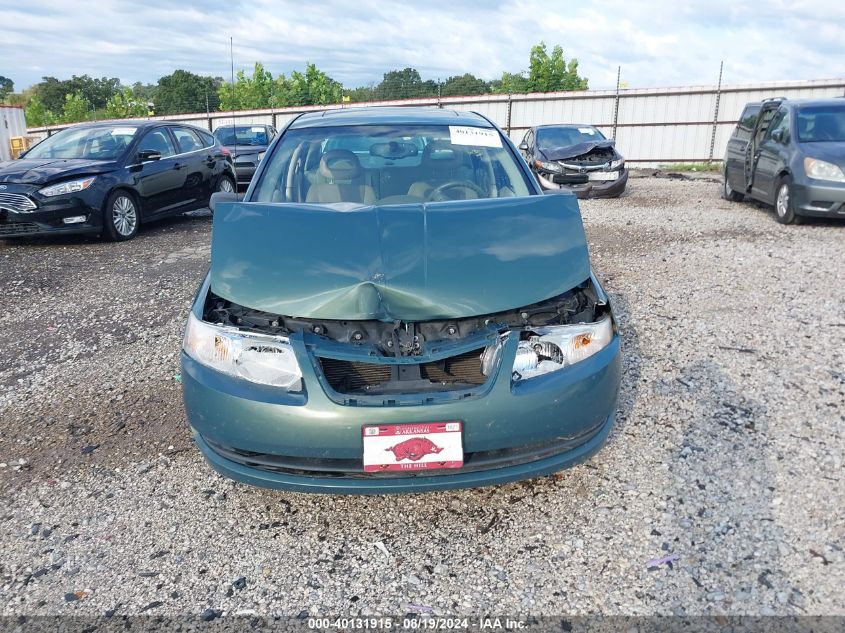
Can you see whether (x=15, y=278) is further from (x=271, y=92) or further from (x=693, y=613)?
(x=271, y=92)

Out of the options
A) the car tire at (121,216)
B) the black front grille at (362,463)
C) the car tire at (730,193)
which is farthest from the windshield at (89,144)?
the car tire at (730,193)

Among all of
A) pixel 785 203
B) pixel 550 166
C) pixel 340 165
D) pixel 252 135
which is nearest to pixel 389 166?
pixel 340 165

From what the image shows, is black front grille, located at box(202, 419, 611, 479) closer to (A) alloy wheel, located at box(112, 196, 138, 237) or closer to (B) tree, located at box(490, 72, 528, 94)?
(A) alloy wheel, located at box(112, 196, 138, 237)

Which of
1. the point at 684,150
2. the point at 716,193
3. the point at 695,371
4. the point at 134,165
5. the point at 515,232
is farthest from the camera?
the point at 684,150

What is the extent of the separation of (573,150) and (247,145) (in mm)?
6933

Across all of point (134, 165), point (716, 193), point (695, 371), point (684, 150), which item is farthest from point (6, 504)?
point (684, 150)

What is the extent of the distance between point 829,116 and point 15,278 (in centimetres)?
991

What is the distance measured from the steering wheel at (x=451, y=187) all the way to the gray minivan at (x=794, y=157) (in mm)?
6319

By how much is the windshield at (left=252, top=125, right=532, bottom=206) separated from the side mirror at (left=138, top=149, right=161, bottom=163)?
222 inches

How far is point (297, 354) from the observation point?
7.48 feet

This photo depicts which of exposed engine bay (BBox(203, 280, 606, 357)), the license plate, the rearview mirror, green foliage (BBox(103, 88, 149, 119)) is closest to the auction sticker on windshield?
the rearview mirror

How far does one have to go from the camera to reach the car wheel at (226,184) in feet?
33.4

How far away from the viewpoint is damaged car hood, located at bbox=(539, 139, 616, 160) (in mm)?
11422

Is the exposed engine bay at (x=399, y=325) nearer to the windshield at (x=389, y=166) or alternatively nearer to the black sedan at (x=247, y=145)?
the windshield at (x=389, y=166)
